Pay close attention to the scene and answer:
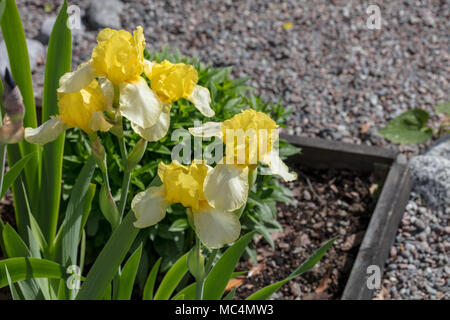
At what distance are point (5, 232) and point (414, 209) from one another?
79.5 inches

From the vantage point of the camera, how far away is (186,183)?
1.23 metres

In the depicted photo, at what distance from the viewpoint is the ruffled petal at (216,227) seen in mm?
1219

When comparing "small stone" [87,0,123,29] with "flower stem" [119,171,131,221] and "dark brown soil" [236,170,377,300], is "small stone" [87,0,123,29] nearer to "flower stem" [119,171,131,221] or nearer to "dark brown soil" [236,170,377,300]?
"dark brown soil" [236,170,377,300]

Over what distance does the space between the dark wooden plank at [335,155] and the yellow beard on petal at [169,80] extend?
6.42 ft

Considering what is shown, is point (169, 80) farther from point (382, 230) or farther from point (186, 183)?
point (382, 230)

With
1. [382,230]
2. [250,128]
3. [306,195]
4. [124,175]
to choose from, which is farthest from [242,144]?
[306,195]

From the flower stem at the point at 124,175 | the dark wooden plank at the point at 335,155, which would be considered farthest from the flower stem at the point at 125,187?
the dark wooden plank at the point at 335,155

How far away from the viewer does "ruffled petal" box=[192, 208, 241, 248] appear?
4.00 feet

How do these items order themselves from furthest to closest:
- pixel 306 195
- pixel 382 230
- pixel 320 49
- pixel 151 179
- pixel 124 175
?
pixel 320 49, pixel 306 195, pixel 382 230, pixel 151 179, pixel 124 175

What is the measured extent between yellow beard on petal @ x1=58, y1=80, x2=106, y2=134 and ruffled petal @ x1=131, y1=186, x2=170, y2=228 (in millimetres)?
197

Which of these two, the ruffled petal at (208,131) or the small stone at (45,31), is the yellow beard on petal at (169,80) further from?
the small stone at (45,31)

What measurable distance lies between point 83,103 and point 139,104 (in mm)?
143

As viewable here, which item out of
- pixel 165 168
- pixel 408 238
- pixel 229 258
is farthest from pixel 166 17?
pixel 165 168

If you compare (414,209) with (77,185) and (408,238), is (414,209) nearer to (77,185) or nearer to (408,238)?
(408,238)
